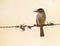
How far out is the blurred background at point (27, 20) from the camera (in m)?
1.86

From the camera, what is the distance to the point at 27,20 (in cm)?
191

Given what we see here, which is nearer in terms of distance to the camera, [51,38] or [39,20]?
[39,20]

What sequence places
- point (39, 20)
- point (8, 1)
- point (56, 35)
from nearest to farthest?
point (39, 20) < point (56, 35) < point (8, 1)

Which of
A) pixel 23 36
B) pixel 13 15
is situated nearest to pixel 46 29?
pixel 23 36

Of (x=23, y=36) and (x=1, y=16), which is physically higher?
(x=1, y=16)

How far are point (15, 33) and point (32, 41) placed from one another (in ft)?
0.64

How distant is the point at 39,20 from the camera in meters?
1.27

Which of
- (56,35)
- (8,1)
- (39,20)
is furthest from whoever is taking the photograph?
(8,1)

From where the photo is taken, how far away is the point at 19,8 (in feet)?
6.37

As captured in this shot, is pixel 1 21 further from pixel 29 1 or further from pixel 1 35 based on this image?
pixel 29 1

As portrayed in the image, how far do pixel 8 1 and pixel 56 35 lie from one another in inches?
24.5

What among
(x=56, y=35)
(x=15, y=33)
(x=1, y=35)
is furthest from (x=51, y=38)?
(x=1, y=35)

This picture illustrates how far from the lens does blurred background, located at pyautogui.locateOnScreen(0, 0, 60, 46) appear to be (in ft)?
6.10

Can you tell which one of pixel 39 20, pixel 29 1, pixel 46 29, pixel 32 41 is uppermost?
pixel 29 1
